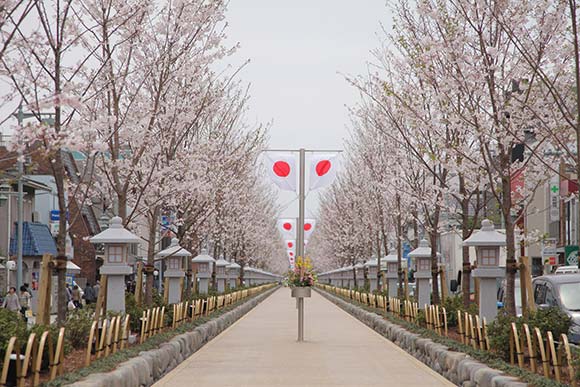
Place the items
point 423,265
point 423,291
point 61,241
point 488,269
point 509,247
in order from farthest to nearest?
point 423,291, point 423,265, point 488,269, point 509,247, point 61,241

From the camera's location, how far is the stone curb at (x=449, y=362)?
1086 cm

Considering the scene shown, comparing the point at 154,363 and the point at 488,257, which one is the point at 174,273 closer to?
the point at 488,257

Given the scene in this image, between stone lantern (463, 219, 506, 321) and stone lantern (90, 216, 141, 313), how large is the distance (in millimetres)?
6061

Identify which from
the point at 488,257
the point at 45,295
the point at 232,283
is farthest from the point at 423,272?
the point at 232,283

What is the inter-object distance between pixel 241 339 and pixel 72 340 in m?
8.42

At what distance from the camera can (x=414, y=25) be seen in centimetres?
1956

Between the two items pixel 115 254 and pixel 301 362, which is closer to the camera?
pixel 301 362

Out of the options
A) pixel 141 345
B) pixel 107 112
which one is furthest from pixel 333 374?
pixel 107 112

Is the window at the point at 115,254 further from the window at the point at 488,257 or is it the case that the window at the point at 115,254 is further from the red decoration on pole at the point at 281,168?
the red decoration on pole at the point at 281,168

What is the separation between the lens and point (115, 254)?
16.9 m

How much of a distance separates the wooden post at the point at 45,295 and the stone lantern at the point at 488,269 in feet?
23.7

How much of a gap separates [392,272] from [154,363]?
20.1 metres

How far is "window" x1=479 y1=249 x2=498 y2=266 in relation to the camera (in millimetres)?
16297

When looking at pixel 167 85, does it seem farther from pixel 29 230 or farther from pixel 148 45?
pixel 29 230
